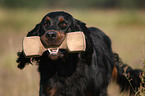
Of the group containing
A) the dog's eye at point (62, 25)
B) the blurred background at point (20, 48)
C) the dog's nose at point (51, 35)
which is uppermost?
the dog's eye at point (62, 25)

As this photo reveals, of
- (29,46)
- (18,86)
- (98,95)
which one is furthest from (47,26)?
(18,86)

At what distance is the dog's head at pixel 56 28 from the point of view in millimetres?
3695

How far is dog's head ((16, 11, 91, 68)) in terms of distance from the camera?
145 inches

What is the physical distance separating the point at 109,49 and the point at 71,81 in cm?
144

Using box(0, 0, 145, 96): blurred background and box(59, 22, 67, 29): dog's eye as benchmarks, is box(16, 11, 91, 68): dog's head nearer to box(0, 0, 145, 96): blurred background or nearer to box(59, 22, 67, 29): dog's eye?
box(59, 22, 67, 29): dog's eye

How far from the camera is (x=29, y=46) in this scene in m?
3.91

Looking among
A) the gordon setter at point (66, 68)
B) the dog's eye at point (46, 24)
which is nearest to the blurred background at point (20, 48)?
the gordon setter at point (66, 68)

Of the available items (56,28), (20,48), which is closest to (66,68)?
(56,28)

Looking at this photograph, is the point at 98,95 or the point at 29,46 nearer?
the point at 29,46

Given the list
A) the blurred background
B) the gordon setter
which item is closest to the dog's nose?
the gordon setter

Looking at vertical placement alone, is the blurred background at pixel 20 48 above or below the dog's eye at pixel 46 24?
below

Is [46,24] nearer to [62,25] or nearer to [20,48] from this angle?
[62,25]

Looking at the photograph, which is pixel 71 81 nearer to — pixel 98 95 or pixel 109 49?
pixel 98 95

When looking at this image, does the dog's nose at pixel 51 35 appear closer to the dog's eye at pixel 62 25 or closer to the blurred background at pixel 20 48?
the dog's eye at pixel 62 25
